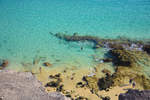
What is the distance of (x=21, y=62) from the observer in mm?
19906

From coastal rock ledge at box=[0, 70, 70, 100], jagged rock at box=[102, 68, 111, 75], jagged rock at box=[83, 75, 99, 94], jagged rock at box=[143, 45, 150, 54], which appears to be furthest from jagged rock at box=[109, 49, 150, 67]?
coastal rock ledge at box=[0, 70, 70, 100]

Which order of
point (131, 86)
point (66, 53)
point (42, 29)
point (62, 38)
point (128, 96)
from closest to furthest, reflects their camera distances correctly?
point (128, 96), point (131, 86), point (66, 53), point (62, 38), point (42, 29)

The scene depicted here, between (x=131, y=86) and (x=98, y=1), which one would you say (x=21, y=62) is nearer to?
(x=131, y=86)

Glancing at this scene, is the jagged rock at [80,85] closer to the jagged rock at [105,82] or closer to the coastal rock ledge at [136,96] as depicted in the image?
the jagged rock at [105,82]

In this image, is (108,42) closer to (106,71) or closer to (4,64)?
(106,71)

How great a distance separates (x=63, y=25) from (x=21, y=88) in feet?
58.8

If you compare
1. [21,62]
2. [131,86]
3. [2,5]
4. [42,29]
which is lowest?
[131,86]

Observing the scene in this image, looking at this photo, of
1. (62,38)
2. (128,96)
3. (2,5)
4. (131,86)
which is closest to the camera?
(128,96)

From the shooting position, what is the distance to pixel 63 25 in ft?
94.9

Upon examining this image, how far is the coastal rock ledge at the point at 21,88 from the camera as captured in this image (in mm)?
12086

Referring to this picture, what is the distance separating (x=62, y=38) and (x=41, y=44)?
11.3ft

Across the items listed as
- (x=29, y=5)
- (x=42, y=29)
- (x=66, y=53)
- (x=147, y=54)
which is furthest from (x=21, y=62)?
(x=29, y=5)

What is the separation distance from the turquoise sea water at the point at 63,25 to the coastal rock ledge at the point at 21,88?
572cm

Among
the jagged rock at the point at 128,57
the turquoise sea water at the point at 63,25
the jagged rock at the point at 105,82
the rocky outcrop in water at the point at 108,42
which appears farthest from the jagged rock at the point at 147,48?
the jagged rock at the point at 105,82
